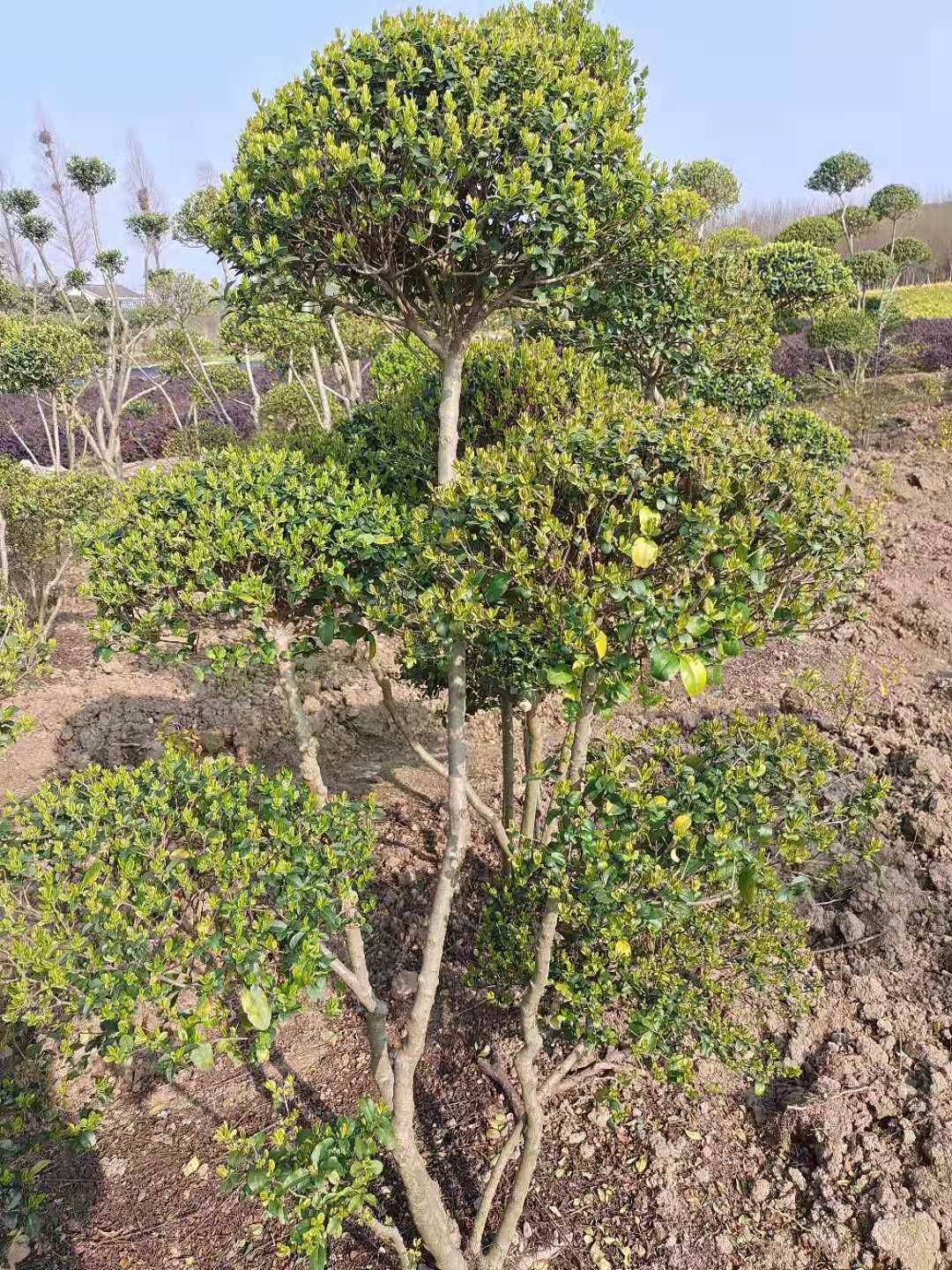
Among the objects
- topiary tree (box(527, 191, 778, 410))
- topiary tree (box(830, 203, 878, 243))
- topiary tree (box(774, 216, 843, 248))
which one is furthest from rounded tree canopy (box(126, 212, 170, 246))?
topiary tree (box(830, 203, 878, 243))

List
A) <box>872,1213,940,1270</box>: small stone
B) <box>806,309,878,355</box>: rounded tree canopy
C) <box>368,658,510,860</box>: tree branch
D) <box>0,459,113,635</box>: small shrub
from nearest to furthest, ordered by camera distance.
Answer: <box>872,1213,940,1270</box>: small stone
<box>368,658,510,860</box>: tree branch
<box>0,459,113,635</box>: small shrub
<box>806,309,878,355</box>: rounded tree canopy

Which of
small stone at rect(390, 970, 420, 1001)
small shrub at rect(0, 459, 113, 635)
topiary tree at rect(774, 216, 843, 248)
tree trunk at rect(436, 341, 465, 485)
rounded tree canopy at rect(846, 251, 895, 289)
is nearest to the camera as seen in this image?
tree trunk at rect(436, 341, 465, 485)

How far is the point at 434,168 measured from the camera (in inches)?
99.4

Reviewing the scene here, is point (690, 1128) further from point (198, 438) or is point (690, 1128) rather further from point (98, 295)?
point (98, 295)

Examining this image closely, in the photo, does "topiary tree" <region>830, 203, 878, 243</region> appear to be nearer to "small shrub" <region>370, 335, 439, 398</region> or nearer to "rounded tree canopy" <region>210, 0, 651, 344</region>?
"small shrub" <region>370, 335, 439, 398</region>

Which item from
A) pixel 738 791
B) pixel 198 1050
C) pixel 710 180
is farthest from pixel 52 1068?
pixel 710 180

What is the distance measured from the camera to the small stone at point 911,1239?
9.85 ft

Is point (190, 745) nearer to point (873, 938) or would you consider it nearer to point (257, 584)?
point (257, 584)

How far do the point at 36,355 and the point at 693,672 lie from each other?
9.66 m

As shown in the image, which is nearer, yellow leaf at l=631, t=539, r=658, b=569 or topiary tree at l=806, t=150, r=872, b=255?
yellow leaf at l=631, t=539, r=658, b=569

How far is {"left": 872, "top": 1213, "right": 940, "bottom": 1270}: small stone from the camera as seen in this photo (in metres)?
3.00

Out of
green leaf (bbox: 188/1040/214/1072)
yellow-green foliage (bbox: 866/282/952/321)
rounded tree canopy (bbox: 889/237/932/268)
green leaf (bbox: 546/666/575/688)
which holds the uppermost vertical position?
rounded tree canopy (bbox: 889/237/932/268)

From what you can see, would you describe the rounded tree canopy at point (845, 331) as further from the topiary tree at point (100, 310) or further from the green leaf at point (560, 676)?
the green leaf at point (560, 676)

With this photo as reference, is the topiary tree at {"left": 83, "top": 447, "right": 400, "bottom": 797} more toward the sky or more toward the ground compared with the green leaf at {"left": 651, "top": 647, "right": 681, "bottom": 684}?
more toward the sky
